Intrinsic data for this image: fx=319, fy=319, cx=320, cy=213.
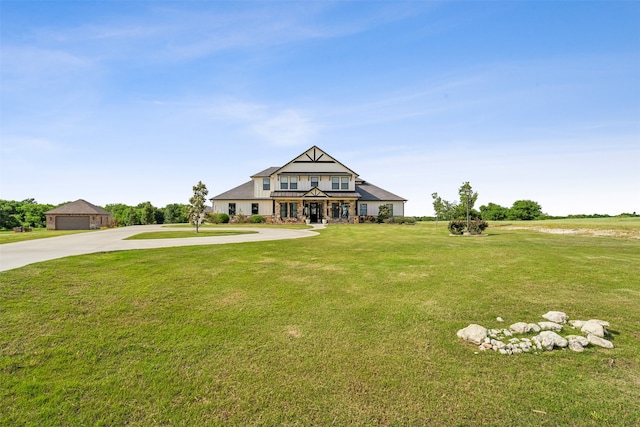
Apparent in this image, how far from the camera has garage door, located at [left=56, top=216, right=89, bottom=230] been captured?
42.2 metres

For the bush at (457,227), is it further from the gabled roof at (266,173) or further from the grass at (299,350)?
the gabled roof at (266,173)

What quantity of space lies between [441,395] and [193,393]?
10.9ft

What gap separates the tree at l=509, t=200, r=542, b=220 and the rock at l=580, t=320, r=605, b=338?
182ft

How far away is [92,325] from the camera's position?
6.14 metres

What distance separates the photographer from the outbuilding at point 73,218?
4212 centimetres

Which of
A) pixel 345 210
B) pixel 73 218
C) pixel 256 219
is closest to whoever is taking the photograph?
pixel 73 218

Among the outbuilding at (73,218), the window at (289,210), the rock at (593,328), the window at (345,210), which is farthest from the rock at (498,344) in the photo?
the outbuilding at (73,218)

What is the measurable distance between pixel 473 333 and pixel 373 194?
44.5 meters

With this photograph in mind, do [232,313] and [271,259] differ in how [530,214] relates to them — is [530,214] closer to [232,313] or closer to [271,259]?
[271,259]

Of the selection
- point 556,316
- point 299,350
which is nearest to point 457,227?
point 556,316

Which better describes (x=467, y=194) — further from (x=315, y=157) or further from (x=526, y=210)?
(x=526, y=210)

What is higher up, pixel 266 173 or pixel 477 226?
pixel 266 173

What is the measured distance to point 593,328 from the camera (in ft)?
18.7

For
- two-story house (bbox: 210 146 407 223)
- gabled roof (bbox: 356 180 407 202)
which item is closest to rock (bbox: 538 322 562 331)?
two-story house (bbox: 210 146 407 223)
